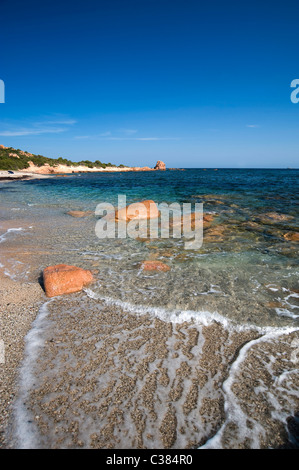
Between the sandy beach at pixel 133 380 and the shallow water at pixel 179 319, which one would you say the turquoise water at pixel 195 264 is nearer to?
the shallow water at pixel 179 319

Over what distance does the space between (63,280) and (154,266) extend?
2.08m

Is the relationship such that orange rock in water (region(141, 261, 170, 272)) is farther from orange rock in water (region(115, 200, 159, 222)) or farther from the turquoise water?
orange rock in water (region(115, 200, 159, 222))

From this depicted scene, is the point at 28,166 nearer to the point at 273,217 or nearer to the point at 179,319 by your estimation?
the point at 273,217

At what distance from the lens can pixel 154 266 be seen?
5480 millimetres

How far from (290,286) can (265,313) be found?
1.31 metres

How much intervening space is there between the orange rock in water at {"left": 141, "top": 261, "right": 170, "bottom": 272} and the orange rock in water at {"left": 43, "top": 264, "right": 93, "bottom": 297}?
1.39 metres

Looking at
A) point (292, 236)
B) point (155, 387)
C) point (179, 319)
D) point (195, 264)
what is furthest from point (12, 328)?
point (292, 236)

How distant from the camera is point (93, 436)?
1955mm

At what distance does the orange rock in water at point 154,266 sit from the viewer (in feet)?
17.6

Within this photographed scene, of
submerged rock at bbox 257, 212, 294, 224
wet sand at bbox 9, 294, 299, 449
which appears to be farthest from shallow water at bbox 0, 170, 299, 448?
submerged rock at bbox 257, 212, 294, 224

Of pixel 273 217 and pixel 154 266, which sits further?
pixel 273 217

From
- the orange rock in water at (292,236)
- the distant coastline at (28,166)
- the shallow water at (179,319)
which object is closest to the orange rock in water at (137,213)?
the shallow water at (179,319)

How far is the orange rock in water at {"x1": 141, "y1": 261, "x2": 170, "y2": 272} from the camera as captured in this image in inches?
211

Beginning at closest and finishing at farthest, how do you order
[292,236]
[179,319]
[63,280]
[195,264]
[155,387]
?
1. [155,387]
2. [179,319]
3. [63,280]
4. [195,264]
5. [292,236]
